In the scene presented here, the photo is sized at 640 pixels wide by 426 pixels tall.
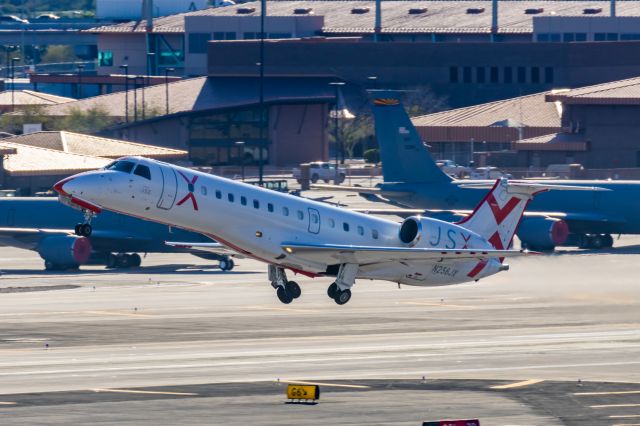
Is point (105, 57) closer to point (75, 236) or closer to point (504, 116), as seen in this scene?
point (504, 116)

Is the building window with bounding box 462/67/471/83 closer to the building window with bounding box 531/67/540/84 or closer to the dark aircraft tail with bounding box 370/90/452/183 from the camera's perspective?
the building window with bounding box 531/67/540/84

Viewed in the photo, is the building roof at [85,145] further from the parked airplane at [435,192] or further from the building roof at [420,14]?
the building roof at [420,14]

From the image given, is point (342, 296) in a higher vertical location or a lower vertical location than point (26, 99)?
lower

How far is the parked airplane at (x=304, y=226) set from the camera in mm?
45906

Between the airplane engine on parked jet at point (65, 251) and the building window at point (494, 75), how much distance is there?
81554 millimetres

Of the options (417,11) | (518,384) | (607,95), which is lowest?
(518,384)

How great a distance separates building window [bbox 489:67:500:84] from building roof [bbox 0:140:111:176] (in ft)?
183

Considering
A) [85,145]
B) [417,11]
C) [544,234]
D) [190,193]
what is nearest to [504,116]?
[85,145]

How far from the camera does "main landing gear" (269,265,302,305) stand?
167 ft

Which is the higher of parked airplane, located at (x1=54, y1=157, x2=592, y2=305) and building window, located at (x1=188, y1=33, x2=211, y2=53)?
building window, located at (x1=188, y1=33, x2=211, y2=53)

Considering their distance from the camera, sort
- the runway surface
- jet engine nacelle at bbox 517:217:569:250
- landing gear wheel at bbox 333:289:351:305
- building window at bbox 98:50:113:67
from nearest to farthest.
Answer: the runway surface < landing gear wheel at bbox 333:289:351:305 < jet engine nacelle at bbox 517:217:569:250 < building window at bbox 98:50:113:67

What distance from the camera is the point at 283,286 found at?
51.2 metres

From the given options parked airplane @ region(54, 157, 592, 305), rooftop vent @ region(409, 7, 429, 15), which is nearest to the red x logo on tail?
parked airplane @ region(54, 157, 592, 305)

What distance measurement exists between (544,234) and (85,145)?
48.2 metres
